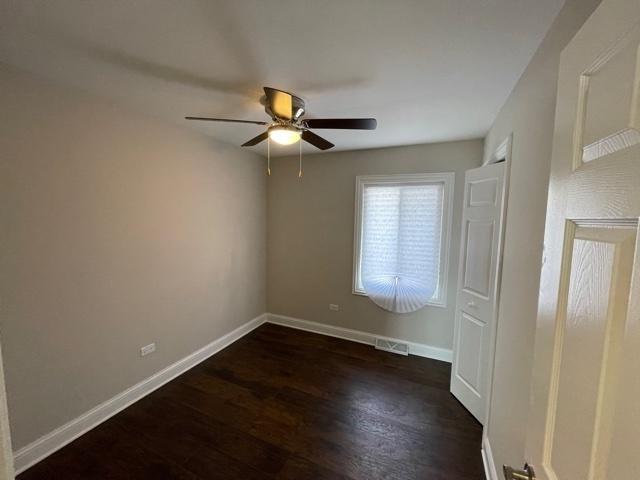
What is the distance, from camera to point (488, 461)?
166 cm

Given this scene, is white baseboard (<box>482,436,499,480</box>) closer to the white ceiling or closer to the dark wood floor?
the dark wood floor

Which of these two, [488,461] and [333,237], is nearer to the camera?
[488,461]

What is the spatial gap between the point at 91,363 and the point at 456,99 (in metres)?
3.40

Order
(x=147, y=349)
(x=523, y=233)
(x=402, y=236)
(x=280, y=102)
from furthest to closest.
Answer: (x=402, y=236), (x=147, y=349), (x=280, y=102), (x=523, y=233)

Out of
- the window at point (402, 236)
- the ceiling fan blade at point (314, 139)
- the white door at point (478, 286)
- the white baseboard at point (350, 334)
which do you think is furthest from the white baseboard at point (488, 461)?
the ceiling fan blade at point (314, 139)

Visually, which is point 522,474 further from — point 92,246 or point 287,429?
point 92,246

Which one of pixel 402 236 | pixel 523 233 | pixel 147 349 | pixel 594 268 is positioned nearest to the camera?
pixel 594 268

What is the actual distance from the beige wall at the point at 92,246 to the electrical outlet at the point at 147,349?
0.13ft

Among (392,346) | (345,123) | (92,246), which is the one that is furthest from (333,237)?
(92,246)

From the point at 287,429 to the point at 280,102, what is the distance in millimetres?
2357

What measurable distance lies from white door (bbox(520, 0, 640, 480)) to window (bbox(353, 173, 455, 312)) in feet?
7.66

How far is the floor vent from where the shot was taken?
3102 mm

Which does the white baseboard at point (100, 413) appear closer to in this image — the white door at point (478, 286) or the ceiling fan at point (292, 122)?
the ceiling fan at point (292, 122)

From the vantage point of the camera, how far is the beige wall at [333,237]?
2900mm
